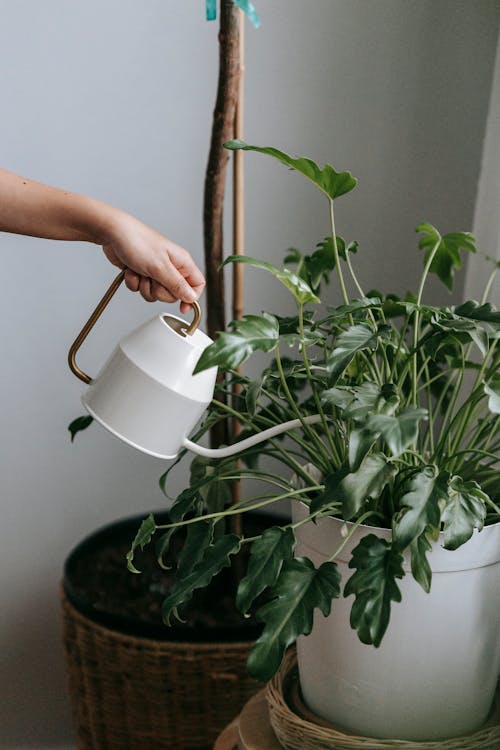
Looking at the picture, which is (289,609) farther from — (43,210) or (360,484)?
(43,210)

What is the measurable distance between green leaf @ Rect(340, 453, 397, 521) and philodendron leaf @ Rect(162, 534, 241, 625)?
143 millimetres

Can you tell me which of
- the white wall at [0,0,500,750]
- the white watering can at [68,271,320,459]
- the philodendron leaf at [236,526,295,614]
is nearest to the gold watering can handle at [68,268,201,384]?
the white watering can at [68,271,320,459]

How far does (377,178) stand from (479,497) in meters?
0.84

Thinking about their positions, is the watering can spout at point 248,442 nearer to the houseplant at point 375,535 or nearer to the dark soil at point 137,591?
the houseplant at point 375,535

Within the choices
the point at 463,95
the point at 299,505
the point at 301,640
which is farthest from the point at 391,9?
the point at 301,640

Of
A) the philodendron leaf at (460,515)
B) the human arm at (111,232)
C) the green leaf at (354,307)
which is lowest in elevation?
the philodendron leaf at (460,515)

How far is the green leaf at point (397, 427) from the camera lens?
0.68 metres

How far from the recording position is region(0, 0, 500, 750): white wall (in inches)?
57.1

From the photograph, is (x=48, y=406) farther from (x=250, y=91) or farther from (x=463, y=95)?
(x=463, y=95)

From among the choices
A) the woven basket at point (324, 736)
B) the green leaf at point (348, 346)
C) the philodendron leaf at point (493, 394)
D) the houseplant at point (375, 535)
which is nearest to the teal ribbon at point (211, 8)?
the houseplant at point (375, 535)

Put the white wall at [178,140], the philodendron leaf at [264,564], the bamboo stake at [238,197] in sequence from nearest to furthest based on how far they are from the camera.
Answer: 1. the philodendron leaf at [264,564]
2. the bamboo stake at [238,197]
3. the white wall at [178,140]

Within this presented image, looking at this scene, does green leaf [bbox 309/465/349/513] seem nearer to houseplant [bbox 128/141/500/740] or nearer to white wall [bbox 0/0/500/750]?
houseplant [bbox 128/141/500/740]

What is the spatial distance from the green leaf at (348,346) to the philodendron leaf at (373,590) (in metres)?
0.17

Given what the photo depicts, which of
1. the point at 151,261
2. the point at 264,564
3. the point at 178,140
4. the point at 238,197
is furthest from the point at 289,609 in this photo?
the point at 178,140
